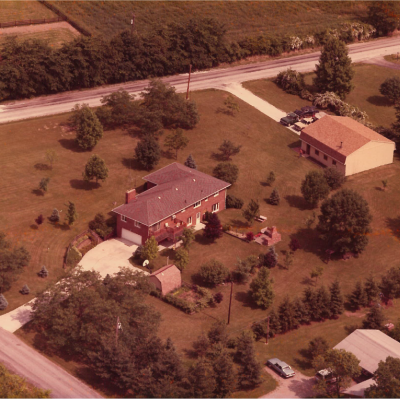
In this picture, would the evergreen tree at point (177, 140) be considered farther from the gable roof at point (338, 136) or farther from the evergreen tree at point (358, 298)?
the evergreen tree at point (358, 298)

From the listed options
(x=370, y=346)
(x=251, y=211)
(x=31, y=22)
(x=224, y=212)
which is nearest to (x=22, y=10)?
(x=31, y=22)

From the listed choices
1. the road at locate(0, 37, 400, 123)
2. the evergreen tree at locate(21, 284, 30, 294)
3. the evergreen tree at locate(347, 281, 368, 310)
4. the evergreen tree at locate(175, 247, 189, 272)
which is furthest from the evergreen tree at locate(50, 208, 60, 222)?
the evergreen tree at locate(347, 281, 368, 310)

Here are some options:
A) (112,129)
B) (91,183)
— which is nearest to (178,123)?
(112,129)

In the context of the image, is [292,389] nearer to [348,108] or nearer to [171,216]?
[171,216]

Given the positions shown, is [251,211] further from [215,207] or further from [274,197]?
[274,197]

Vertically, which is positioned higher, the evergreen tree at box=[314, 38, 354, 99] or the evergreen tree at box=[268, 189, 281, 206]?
the evergreen tree at box=[314, 38, 354, 99]

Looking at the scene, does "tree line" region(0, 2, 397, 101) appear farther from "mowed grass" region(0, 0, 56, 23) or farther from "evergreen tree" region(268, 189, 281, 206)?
"evergreen tree" region(268, 189, 281, 206)
